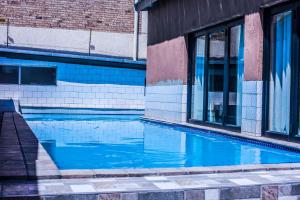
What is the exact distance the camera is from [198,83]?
9.44 metres

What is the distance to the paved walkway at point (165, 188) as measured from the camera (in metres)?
2.75

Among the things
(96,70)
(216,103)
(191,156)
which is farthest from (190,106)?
(96,70)

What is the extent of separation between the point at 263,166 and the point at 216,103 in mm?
4856

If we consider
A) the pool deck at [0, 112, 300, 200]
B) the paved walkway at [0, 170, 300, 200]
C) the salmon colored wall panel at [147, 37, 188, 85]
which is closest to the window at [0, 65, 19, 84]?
the salmon colored wall panel at [147, 37, 188, 85]

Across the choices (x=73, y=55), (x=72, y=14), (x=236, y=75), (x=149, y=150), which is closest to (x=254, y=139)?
(x=236, y=75)

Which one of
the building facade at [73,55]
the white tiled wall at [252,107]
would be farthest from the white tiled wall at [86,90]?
the white tiled wall at [252,107]

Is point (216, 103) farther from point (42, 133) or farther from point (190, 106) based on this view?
point (42, 133)

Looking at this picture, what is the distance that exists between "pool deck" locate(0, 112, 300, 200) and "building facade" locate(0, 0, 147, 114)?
9.94 meters

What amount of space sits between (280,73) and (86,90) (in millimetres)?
8425

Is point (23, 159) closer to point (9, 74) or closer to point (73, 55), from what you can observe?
point (73, 55)

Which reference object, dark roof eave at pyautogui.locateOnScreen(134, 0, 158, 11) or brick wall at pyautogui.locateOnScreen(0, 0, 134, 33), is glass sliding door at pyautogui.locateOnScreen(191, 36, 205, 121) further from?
brick wall at pyautogui.locateOnScreen(0, 0, 134, 33)

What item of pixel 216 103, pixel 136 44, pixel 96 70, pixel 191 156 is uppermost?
pixel 136 44

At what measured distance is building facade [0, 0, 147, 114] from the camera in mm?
13484

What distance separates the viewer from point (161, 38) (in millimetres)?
11109
